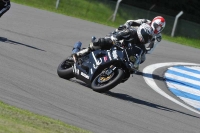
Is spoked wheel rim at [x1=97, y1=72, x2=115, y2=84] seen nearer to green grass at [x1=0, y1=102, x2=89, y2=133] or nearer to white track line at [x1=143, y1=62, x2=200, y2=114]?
white track line at [x1=143, y1=62, x2=200, y2=114]

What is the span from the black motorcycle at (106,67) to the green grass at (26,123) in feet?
10.6

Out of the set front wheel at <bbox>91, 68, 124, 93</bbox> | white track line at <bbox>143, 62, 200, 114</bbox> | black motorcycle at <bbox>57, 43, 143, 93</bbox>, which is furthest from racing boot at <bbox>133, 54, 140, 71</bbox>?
white track line at <bbox>143, 62, 200, 114</bbox>

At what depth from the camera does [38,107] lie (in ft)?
28.4

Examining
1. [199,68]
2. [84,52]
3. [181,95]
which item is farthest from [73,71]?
[199,68]

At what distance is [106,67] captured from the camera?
37.2 feet

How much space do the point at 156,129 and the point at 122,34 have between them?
9.85 ft

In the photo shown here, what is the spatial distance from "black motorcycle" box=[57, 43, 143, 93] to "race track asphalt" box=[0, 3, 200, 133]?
199 millimetres

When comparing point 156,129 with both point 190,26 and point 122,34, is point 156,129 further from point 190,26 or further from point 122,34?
point 190,26

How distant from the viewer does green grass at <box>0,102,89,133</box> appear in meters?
6.82

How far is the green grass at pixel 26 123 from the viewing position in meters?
6.82

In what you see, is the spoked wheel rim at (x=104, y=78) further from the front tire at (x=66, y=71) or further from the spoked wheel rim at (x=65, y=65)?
→ the spoked wheel rim at (x=65, y=65)

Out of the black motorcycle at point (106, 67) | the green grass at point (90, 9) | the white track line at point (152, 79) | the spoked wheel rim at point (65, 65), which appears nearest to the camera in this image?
the black motorcycle at point (106, 67)

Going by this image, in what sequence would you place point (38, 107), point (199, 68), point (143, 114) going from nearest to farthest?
point (38, 107)
point (143, 114)
point (199, 68)

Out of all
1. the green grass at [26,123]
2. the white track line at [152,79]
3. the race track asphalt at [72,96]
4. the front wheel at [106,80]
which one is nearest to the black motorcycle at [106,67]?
the front wheel at [106,80]
